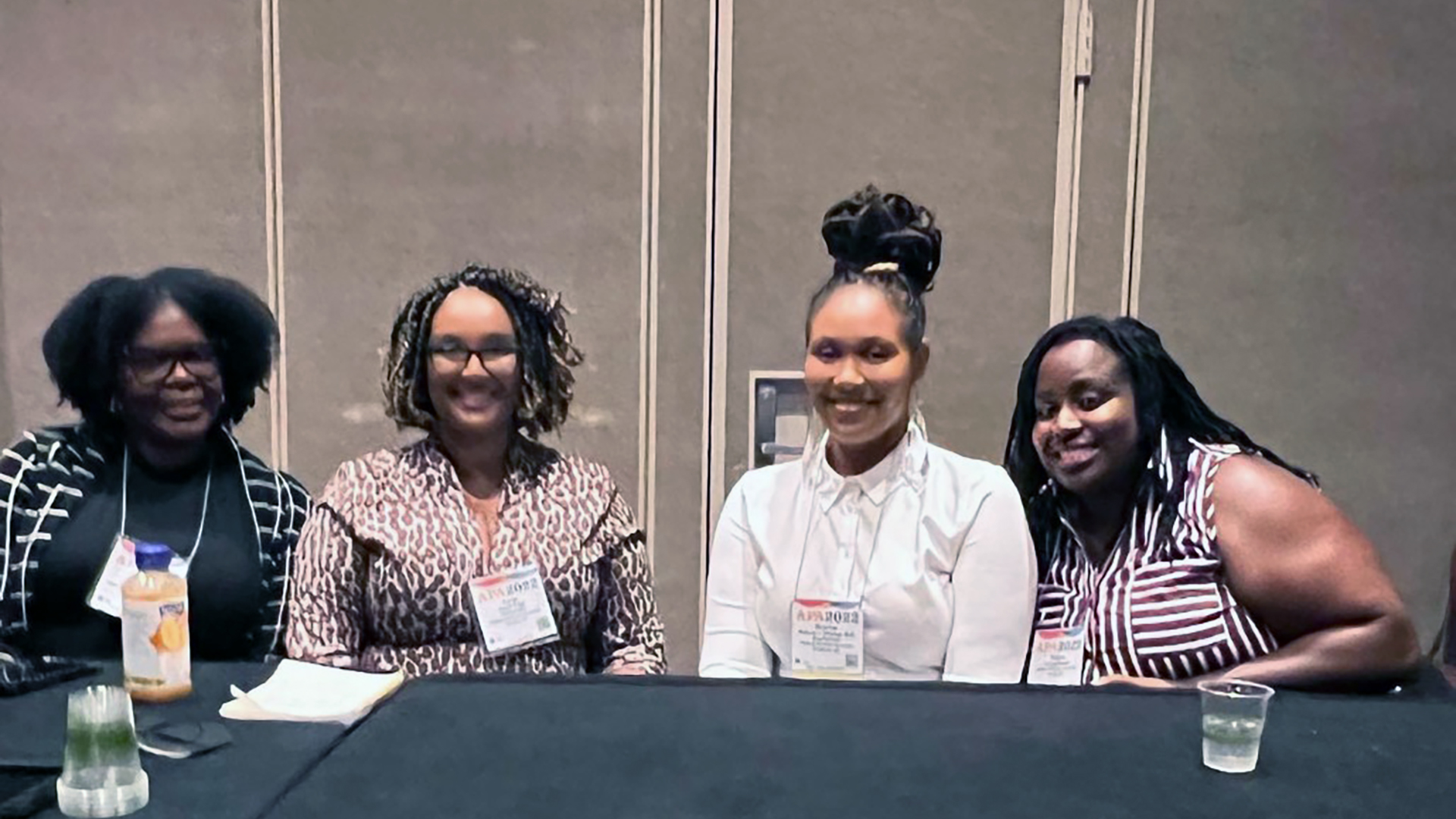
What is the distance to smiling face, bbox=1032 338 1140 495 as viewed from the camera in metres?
1.72

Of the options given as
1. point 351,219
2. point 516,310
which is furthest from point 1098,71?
point 351,219

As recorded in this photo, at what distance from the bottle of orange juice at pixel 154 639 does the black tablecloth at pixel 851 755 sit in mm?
298

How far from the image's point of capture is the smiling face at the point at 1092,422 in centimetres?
172

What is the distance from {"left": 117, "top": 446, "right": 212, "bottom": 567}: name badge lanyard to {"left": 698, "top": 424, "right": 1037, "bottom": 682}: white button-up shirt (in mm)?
914

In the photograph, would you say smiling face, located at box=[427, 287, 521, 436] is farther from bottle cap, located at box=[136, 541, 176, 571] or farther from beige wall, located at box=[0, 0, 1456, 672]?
beige wall, located at box=[0, 0, 1456, 672]

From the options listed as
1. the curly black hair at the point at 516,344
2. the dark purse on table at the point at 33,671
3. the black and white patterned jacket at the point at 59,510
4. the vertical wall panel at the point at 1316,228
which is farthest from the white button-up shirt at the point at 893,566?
the vertical wall panel at the point at 1316,228

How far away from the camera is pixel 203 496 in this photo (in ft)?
6.34

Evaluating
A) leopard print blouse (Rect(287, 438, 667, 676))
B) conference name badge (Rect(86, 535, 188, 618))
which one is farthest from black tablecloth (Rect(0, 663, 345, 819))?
conference name badge (Rect(86, 535, 188, 618))

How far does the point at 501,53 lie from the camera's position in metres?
3.05

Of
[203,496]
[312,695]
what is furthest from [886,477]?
[203,496]

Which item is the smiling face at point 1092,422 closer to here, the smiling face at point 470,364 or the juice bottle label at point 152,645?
the smiling face at point 470,364

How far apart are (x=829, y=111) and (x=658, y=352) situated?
836 millimetres

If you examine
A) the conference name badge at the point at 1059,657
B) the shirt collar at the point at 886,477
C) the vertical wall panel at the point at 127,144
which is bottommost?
the conference name badge at the point at 1059,657

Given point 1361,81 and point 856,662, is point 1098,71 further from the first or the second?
point 856,662
